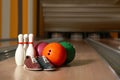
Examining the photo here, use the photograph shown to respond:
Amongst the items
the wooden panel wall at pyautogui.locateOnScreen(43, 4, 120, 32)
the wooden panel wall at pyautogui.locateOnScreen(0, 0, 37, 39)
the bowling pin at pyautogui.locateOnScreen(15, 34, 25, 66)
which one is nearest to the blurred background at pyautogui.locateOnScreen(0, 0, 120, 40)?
the wooden panel wall at pyautogui.locateOnScreen(43, 4, 120, 32)

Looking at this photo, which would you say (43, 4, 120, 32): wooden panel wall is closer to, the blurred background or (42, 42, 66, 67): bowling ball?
the blurred background

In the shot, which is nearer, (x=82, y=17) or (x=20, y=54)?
(x=20, y=54)

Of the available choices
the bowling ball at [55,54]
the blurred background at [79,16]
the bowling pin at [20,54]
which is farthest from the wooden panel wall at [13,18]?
the bowling ball at [55,54]

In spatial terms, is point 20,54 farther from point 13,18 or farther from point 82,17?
point 82,17

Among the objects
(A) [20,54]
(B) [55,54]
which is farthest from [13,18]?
(B) [55,54]

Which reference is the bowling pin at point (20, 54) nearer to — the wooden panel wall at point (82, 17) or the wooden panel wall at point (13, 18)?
the wooden panel wall at point (13, 18)

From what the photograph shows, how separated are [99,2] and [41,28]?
1329 millimetres

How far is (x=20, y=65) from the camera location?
154cm

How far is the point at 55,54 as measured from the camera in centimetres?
143

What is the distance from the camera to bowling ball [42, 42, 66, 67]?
1.43 m

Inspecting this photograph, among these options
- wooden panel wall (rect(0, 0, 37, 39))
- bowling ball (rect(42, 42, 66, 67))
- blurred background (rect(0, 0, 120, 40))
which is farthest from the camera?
blurred background (rect(0, 0, 120, 40))

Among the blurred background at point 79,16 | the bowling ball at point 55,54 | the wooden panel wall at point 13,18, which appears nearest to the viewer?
the bowling ball at point 55,54

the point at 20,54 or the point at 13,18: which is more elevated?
the point at 13,18

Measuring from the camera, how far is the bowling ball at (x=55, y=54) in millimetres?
1432
